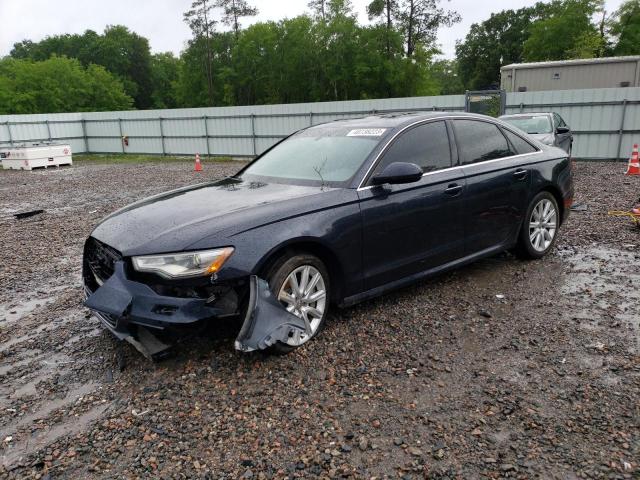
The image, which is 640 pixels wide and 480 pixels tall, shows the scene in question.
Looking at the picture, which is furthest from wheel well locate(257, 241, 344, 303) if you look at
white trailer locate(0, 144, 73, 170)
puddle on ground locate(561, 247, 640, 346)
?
white trailer locate(0, 144, 73, 170)

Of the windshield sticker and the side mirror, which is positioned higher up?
the windshield sticker

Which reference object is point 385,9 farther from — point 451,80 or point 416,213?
point 451,80

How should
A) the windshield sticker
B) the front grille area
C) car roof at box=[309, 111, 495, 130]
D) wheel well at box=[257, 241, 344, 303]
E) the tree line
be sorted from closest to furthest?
wheel well at box=[257, 241, 344, 303], the front grille area, the windshield sticker, car roof at box=[309, 111, 495, 130], the tree line

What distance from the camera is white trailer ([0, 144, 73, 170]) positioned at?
20.0 m

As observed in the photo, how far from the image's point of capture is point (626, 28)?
48188 millimetres

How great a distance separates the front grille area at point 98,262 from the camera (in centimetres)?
352

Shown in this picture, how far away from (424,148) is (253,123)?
17544 millimetres

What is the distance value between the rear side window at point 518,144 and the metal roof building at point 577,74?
17561mm

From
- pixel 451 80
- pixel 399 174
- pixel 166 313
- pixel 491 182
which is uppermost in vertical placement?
pixel 451 80

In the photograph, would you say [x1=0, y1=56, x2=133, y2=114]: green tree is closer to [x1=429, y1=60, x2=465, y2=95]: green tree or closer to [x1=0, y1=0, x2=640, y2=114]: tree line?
[x1=0, y1=0, x2=640, y2=114]: tree line

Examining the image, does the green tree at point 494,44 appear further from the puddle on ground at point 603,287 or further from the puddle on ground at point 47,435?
the puddle on ground at point 47,435

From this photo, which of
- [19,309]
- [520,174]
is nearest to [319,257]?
[520,174]

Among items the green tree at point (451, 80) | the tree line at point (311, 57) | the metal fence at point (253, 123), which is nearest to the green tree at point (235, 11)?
the tree line at point (311, 57)

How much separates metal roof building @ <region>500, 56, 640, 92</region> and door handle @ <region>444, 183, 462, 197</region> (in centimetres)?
1891
